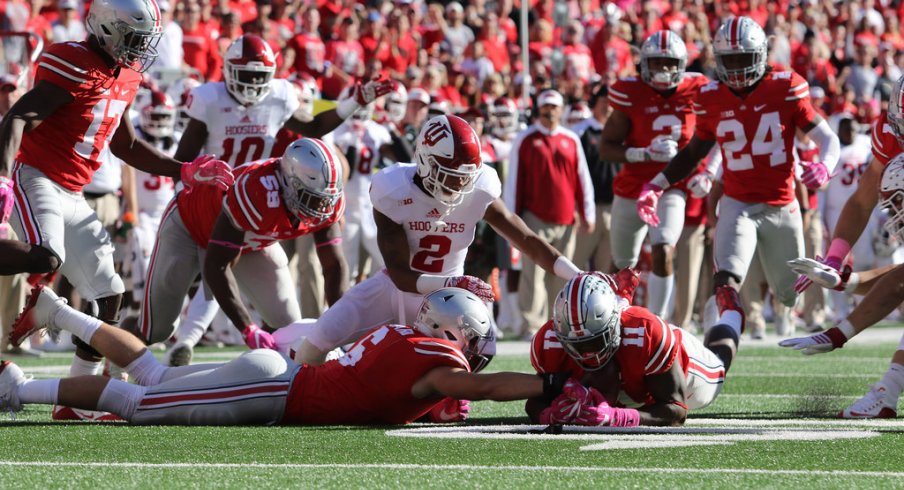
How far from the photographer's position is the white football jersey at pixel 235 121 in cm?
793

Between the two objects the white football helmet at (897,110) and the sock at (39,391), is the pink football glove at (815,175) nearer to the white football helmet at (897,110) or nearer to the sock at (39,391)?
the white football helmet at (897,110)

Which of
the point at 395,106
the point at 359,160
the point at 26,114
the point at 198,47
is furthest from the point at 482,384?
the point at 198,47

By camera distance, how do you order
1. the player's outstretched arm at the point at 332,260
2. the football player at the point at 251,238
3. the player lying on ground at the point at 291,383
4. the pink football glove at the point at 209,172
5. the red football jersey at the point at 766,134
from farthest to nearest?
the red football jersey at the point at 766,134 → the player's outstretched arm at the point at 332,260 → the pink football glove at the point at 209,172 → the football player at the point at 251,238 → the player lying on ground at the point at 291,383

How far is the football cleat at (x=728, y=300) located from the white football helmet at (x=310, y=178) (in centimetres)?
179

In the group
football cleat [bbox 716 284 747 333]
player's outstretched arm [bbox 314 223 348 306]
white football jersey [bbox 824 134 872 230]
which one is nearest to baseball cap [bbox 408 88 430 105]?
white football jersey [bbox 824 134 872 230]

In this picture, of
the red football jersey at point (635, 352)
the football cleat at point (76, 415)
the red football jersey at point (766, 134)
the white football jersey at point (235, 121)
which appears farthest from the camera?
the white football jersey at point (235, 121)

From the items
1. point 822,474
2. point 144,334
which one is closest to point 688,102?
point 144,334

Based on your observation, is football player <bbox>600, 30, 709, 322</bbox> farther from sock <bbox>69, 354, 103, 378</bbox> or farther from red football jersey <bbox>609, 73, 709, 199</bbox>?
sock <bbox>69, 354, 103, 378</bbox>

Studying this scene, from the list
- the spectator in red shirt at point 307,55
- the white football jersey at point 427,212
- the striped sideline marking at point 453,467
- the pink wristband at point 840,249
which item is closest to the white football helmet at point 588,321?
the striped sideline marking at point 453,467

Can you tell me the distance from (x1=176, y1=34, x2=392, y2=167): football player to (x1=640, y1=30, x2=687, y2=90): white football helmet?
78.9 inches

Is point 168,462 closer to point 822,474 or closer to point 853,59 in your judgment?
point 822,474

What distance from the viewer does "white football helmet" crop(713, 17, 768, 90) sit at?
7422mm

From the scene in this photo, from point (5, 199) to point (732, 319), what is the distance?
10.1 ft

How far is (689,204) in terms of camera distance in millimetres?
10367
